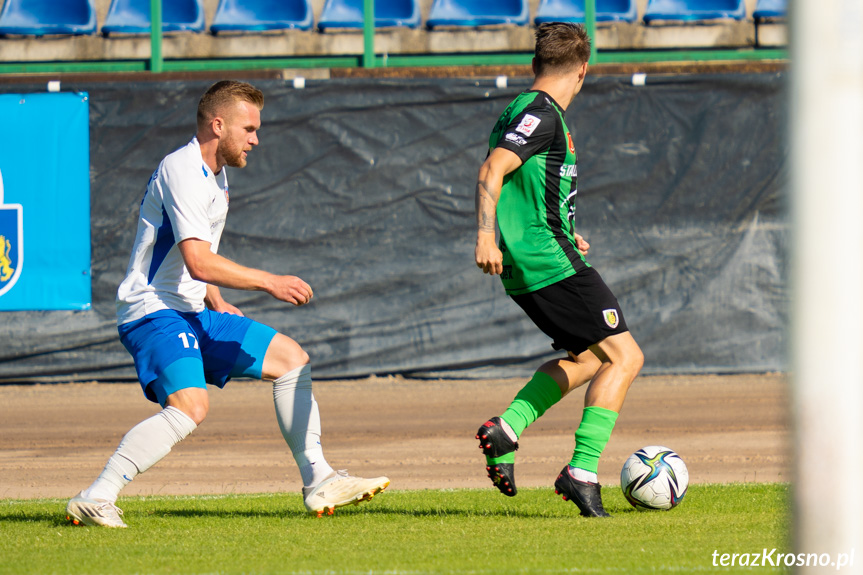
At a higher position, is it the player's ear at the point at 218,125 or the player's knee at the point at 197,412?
the player's ear at the point at 218,125

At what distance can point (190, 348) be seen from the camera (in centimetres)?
465

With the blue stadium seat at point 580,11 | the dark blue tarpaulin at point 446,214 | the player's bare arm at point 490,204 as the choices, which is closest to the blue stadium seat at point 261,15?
the blue stadium seat at point 580,11

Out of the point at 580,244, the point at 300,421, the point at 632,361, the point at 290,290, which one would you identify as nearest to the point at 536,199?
the point at 580,244

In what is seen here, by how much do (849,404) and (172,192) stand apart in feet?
11.2

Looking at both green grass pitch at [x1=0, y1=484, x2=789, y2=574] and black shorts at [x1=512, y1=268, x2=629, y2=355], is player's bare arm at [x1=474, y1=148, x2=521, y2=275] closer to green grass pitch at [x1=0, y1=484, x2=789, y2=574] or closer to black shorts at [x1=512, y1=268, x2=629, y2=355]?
black shorts at [x1=512, y1=268, x2=629, y2=355]

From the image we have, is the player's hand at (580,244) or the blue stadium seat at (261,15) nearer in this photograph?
the player's hand at (580,244)

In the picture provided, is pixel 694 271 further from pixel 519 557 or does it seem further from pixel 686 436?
pixel 519 557

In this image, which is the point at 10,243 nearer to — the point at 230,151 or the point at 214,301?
the point at 214,301

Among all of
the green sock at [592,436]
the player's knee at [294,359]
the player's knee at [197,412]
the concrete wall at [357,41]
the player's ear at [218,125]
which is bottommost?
the green sock at [592,436]

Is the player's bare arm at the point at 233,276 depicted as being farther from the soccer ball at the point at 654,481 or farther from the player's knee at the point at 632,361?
the soccer ball at the point at 654,481

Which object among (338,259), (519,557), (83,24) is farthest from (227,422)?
(83,24)

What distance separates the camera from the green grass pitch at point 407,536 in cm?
372

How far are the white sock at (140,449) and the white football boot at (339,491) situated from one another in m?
0.65

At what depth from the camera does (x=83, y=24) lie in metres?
14.3
